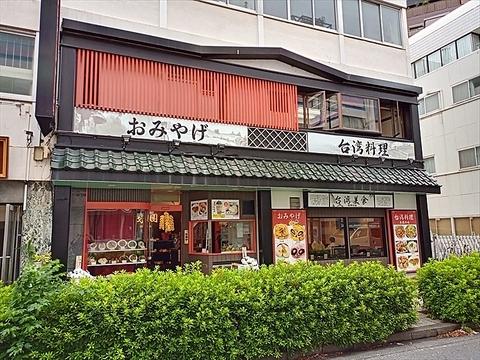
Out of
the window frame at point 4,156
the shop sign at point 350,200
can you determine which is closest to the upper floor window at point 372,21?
the shop sign at point 350,200

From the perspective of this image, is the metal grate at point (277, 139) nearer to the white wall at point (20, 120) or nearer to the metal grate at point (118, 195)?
the metal grate at point (118, 195)

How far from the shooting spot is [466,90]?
63.2ft

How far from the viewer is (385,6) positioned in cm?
1440

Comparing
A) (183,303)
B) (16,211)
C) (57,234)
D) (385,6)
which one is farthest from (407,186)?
(16,211)

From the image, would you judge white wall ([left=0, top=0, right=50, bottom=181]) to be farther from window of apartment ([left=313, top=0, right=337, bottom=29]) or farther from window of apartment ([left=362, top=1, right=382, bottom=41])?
window of apartment ([left=362, top=1, right=382, bottom=41])

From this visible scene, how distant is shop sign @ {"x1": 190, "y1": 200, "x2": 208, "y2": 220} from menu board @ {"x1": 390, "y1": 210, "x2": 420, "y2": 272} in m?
6.65

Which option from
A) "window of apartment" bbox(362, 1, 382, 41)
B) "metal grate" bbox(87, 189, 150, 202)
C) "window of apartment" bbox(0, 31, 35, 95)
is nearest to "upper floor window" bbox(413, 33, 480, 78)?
"window of apartment" bbox(362, 1, 382, 41)

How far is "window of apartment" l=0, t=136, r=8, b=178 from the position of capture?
8.14 metres

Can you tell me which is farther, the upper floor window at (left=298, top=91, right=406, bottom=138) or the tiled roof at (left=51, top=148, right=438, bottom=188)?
the upper floor window at (left=298, top=91, right=406, bottom=138)

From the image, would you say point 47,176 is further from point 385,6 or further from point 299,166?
point 385,6

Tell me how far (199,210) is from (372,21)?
31.6 feet

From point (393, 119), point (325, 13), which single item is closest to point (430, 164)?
point (393, 119)

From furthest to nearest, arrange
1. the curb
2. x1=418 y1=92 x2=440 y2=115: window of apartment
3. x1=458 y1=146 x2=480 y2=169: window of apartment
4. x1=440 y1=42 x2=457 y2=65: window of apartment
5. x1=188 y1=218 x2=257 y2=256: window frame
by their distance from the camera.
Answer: x1=418 y1=92 x2=440 y2=115: window of apartment
x1=440 y1=42 x2=457 y2=65: window of apartment
x1=458 y1=146 x2=480 y2=169: window of apartment
x1=188 y1=218 x2=257 y2=256: window frame
the curb

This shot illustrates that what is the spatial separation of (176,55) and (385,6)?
29.6 ft
